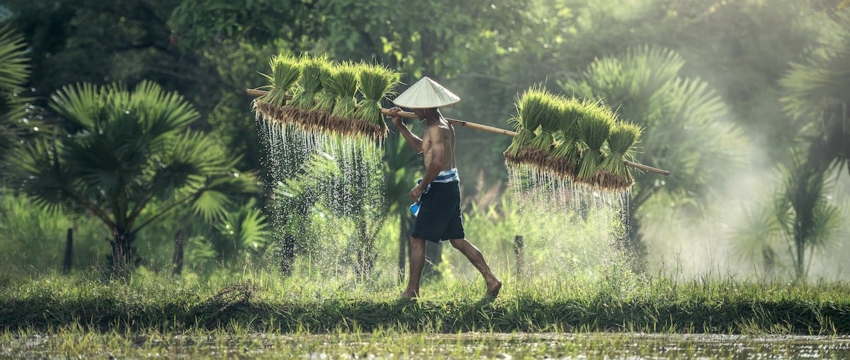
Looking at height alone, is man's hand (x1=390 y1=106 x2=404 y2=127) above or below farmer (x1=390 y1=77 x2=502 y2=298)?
above

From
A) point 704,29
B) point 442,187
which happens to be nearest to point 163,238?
point 442,187

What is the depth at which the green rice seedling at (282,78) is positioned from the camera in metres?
11.5

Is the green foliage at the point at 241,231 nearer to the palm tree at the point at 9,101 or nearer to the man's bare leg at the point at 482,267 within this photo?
the palm tree at the point at 9,101

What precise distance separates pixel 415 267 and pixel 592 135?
1.92 meters

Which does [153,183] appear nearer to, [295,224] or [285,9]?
[295,224]

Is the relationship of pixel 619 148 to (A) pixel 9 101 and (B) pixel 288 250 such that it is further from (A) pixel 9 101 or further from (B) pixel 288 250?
(A) pixel 9 101

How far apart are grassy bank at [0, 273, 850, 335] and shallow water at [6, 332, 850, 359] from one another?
35 cm

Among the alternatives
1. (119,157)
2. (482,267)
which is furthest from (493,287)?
(119,157)

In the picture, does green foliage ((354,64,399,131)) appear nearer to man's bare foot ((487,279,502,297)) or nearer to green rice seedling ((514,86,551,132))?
green rice seedling ((514,86,551,132))

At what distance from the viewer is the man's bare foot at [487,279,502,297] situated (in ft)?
35.7

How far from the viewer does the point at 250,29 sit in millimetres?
18141

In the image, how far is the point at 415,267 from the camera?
10.9m

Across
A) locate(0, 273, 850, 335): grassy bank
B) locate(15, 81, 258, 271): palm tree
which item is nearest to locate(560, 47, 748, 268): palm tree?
locate(15, 81, 258, 271): palm tree

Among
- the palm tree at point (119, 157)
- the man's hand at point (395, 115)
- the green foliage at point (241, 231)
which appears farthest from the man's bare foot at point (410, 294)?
the green foliage at point (241, 231)
